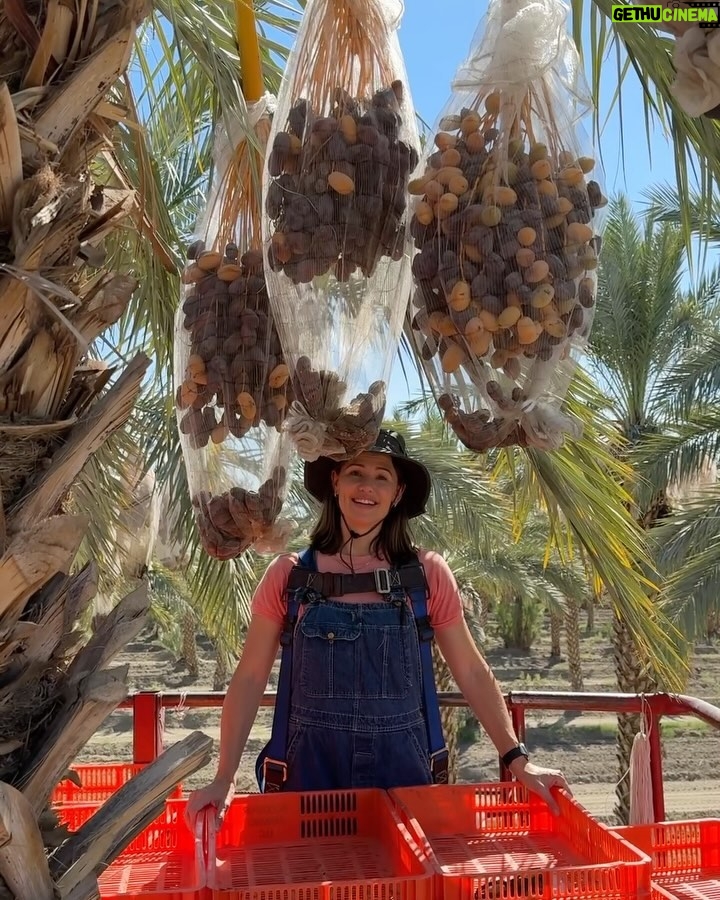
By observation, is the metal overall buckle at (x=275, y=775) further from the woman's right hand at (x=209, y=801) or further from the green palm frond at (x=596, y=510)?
the green palm frond at (x=596, y=510)

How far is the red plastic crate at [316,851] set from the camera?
6.13 feet

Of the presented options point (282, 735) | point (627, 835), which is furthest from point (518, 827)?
point (282, 735)

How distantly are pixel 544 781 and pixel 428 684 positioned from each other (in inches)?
17.0

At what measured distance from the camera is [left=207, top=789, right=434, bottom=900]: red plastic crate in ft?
6.13

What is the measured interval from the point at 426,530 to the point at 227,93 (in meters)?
7.51

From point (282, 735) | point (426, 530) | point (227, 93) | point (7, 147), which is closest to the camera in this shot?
point (7, 147)

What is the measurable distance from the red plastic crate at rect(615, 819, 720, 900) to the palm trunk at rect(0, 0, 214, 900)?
3.91ft

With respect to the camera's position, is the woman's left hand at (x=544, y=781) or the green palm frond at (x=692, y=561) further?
the green palm frond at (x=692, y=561)

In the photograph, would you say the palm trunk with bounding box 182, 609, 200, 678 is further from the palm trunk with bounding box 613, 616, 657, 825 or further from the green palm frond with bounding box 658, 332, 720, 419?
the green palm frond with bounding box 658, 332, 720, 419

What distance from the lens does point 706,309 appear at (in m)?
11.6

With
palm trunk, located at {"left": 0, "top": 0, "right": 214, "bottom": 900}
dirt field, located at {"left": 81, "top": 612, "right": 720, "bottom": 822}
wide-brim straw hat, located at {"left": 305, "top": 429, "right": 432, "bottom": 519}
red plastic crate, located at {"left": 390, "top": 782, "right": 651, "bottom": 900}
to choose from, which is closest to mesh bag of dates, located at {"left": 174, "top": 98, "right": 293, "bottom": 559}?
wide-brim straw hat, located at {"left": 305, "top": 429, "right": 432, "bottom": 519}

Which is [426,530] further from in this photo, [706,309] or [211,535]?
[211,535]

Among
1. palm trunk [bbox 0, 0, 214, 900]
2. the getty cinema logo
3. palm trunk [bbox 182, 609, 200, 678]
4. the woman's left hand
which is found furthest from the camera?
palm trunk [bbox 182, 609, 200, 678]

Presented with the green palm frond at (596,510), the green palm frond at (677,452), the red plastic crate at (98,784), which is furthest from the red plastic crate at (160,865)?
the green palm frond at (677,452)
